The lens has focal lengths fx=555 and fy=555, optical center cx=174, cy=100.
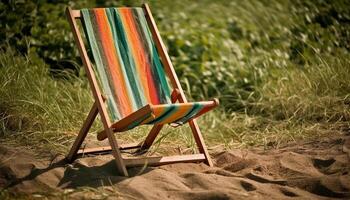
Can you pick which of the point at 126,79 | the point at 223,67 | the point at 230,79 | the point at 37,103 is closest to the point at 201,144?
the point at 126,79

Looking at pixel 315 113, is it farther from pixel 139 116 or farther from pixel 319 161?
pixel 139 116

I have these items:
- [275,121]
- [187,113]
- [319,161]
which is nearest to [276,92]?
[275,121]

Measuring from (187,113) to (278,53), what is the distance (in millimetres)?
3349

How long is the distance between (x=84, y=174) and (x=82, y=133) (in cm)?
34

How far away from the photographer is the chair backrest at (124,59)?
3.72 meters

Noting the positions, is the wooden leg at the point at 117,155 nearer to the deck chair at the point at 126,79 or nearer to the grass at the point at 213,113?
the deck chair at the point at 126,79

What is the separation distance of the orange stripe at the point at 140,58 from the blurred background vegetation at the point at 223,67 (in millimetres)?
382

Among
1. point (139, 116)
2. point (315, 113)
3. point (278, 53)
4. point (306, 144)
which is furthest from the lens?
point (278, 53)

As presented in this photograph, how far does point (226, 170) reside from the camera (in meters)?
3.76

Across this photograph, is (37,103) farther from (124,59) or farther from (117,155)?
(117,155)

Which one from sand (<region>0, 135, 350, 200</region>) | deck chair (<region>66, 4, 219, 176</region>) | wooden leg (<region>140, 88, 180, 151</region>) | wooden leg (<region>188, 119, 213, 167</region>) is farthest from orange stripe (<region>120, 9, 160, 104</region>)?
sand (<region>0, 135, 350, 200</region>)

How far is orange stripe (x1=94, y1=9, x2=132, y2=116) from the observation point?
372 cm

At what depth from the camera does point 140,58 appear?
3992mm

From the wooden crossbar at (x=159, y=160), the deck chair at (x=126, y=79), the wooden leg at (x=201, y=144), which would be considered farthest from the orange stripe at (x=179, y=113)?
the wooden leg at (x=201, y=144)
